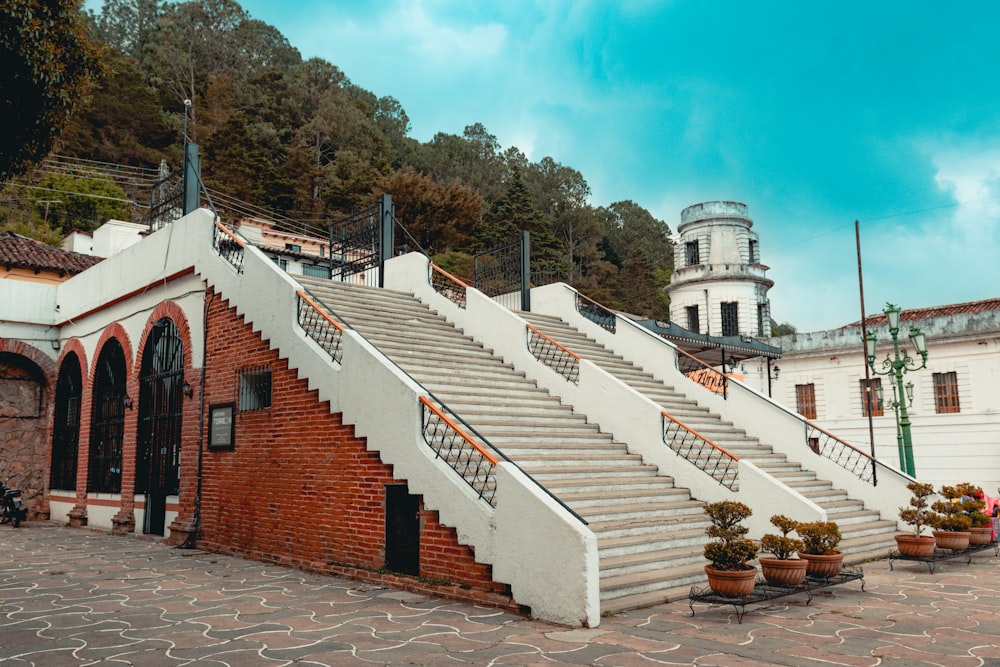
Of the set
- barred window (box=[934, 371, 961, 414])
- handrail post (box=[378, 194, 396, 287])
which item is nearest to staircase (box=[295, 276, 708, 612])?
handrail post (box=[378, 194, 396, 287])

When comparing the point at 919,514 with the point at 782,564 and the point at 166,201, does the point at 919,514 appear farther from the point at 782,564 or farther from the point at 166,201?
the point at 166,201

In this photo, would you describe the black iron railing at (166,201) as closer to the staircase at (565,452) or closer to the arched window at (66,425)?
the arched window at (66,425)

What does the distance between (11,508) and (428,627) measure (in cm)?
1435

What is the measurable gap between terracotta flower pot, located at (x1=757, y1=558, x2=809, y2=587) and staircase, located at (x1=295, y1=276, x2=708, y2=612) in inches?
36.6

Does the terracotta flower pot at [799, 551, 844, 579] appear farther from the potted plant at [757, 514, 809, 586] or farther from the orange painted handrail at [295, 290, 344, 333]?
the orange painted handrail at [295, 290, 344, 333]

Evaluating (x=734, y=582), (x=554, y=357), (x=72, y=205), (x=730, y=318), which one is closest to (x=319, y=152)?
(x=72, y=205)

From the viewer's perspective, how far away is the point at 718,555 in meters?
6.98

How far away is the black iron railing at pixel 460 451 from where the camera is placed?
785 centimetres

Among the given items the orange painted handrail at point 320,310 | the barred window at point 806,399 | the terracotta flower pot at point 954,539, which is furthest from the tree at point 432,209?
the terracotta flower pot at point 954,539

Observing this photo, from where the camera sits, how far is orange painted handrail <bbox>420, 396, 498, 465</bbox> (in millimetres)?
7654

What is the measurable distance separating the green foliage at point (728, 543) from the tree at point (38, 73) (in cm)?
756

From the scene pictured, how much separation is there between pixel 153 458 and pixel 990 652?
533 inches

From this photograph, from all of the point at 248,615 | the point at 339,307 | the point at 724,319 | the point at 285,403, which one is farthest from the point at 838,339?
the point at 248,615

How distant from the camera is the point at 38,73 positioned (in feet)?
22.0
